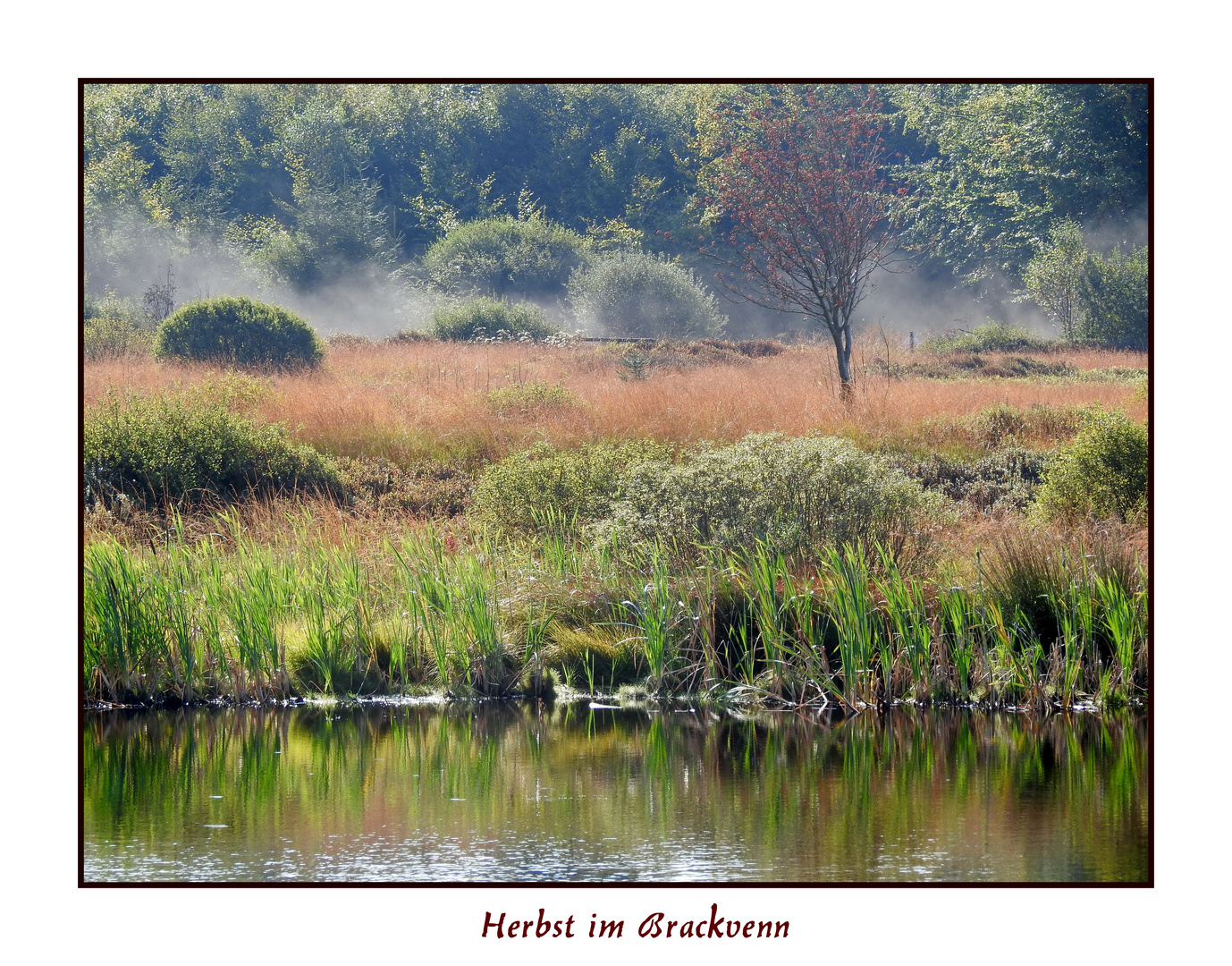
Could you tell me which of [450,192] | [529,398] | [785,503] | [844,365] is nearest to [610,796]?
[785,503]

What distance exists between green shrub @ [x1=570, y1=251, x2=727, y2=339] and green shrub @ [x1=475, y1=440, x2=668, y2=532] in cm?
1712

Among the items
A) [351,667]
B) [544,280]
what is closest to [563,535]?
[351,667]

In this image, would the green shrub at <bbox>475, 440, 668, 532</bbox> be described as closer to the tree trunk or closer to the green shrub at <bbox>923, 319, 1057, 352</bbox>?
the tree trunk

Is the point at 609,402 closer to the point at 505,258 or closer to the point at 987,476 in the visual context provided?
the point at 987,476

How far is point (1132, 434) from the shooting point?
30.6 ft

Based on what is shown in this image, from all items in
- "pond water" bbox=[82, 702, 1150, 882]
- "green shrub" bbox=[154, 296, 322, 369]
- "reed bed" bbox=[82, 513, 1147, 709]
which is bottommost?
"pond water" bbox=[82, 702, 1150, 882]

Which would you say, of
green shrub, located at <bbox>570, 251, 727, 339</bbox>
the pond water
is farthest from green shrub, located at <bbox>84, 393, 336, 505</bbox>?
green shrub, located at <bbox>570, 251, 727, 339</bbox>

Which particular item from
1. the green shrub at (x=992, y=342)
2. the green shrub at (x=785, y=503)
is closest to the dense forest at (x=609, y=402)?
the green shrub at (x=785, y=503)

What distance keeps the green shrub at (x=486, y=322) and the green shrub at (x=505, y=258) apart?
465 centimetres

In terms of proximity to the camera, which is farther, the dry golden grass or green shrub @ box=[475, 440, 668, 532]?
the dry golden grass

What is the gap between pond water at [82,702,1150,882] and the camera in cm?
418

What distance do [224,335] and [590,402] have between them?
6.38 metres

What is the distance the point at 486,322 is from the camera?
24.1 metres

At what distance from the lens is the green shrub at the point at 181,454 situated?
407 inches
